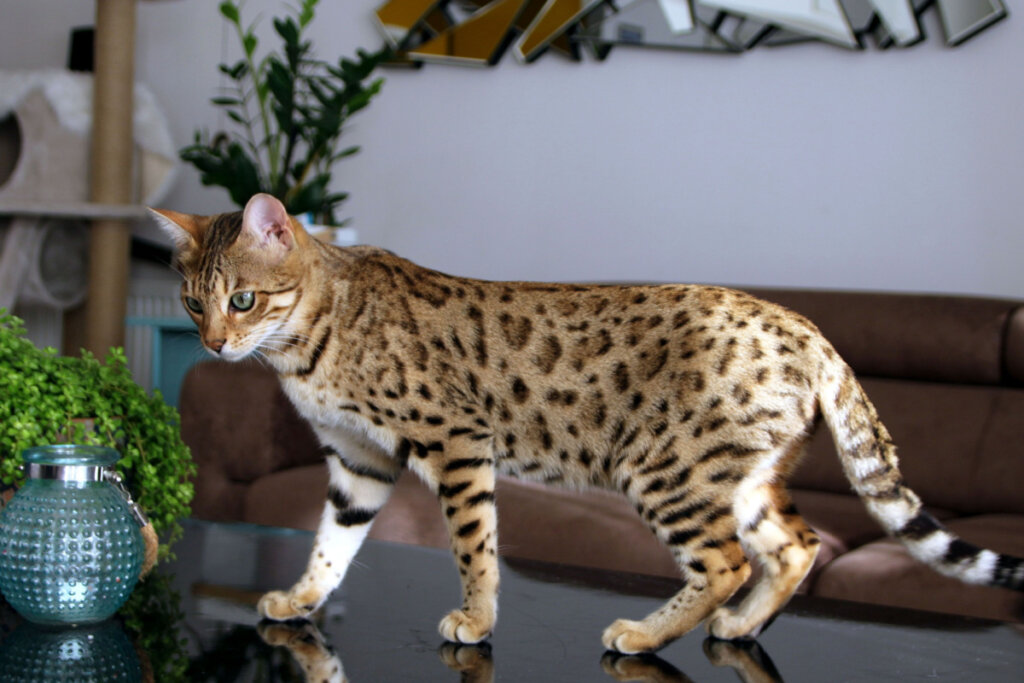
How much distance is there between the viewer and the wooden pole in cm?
335

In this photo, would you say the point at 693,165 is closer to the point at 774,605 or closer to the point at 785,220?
the point at 785,220

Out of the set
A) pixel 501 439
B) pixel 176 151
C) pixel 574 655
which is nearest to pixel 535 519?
pixel 501 439

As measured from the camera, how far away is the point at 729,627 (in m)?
1.08

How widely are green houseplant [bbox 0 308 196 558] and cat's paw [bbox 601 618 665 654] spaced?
498 mm

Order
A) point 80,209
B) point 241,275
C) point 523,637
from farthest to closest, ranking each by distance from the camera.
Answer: point 80,209, point 241,275, point 523,637

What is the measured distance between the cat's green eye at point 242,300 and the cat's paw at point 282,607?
0.31 m

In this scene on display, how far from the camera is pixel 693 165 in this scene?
3154 mm

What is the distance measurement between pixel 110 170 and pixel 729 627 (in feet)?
9.49

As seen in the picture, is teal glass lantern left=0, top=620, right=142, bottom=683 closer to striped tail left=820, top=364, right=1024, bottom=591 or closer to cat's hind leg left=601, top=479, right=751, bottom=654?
cat's hind leg left=601, top=479, right=751, bottom=654

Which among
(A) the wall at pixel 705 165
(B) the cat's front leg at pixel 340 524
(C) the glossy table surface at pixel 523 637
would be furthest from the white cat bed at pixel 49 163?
(B) the cat's front leg at pixel 340 524

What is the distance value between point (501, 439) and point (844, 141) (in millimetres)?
2058

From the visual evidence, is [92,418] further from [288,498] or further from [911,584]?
[911,584]

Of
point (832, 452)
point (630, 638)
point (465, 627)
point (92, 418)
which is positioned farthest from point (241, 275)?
point (832, 452)

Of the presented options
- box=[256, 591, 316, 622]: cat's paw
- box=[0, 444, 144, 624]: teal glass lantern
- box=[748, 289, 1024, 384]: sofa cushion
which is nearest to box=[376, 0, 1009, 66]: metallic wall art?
box=[748, 289, 1024, 384]: sofa cushion
